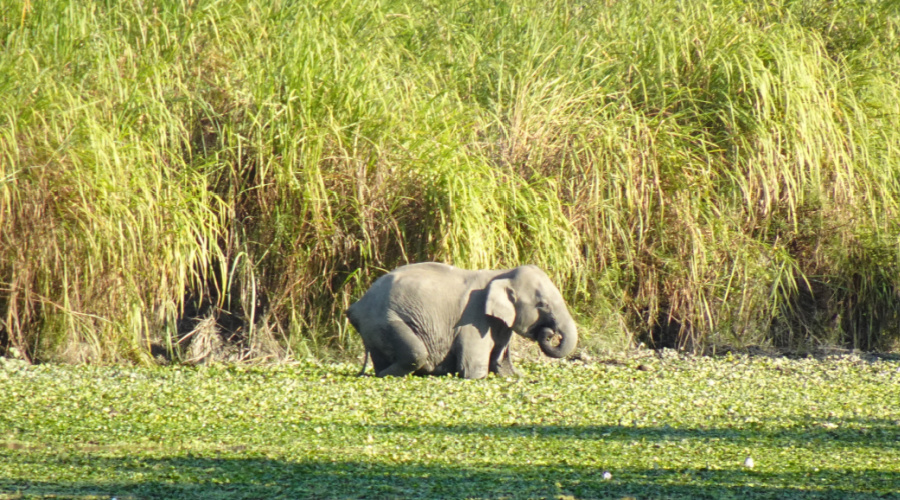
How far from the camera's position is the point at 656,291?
9.08 meters

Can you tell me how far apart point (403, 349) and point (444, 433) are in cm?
178

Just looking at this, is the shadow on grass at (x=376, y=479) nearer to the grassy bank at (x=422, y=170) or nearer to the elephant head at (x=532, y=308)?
the elephant head at (x=532, y=308)

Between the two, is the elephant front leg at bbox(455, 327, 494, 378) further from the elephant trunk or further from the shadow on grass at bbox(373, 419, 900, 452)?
the shadow on grass at bbox(373, 419, 900, 452)

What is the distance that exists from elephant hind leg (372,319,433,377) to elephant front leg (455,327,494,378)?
0.23 meters

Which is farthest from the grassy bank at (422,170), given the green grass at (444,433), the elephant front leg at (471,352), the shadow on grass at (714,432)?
the shadow on grass at (714,432)

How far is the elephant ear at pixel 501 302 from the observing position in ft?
23.8

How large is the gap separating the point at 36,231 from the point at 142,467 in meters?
3.46

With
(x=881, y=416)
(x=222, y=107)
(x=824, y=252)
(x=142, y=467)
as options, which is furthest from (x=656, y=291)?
(x=142, y=467)

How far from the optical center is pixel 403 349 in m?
7.26

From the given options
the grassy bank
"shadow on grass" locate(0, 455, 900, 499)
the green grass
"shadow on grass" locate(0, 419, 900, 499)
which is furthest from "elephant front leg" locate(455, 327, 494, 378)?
"shadow on grass" locate(0, 455, 900, 499)

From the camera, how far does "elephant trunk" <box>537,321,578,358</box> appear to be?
7496 millimetres

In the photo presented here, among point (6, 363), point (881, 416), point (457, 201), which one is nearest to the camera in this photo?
point (881, 416)

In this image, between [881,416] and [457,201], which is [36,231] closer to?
[457,201]

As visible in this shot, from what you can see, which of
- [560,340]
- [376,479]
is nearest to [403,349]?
[560,340]
